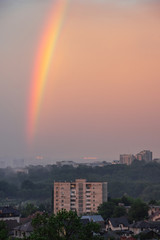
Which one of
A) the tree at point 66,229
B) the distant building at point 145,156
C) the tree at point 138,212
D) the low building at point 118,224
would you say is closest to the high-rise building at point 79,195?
the tree at point 138,212

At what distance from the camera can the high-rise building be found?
46.6 m

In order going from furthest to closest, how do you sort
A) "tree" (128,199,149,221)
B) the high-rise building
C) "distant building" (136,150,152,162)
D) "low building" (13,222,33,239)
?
"distant building" (136,150,152,162)
the high-rise building
"tree" (128,199,149,221)
"low building" (13,222,33,239)

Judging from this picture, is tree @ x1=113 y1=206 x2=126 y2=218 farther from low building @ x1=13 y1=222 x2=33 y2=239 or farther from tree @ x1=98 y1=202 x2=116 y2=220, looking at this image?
low building @ x1=13 y1=222 x2=33 y2=239

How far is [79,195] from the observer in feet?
154

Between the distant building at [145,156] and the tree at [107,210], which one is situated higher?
the distant building at [145,156]

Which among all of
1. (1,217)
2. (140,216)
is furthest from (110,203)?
(1,217)

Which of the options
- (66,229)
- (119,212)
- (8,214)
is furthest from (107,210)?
(66,229)

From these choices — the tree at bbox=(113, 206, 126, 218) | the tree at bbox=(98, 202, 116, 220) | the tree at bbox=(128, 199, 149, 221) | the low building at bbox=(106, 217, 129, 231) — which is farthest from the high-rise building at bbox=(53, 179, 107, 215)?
the low building at bbox=(106, 217, 129, 231)

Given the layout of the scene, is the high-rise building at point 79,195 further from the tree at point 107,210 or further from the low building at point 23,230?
the low building at point 23,230

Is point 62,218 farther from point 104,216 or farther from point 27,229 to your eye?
point 104,216

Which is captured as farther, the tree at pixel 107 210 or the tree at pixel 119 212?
the tree at pixel 107 210

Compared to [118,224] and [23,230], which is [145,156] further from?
[23,230]

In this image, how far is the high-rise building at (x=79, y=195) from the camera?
4656 centimetres

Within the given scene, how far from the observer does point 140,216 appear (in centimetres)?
3180
